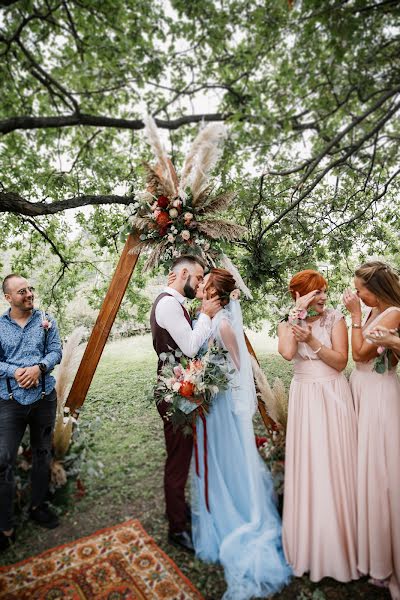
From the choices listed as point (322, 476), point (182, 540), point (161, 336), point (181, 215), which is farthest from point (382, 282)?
point (182, 540)

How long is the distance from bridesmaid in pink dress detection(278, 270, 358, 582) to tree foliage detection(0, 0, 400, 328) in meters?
1.35

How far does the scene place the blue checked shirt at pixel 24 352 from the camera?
10.1 ft

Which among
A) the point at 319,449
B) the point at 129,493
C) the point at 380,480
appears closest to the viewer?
the point at 380,480

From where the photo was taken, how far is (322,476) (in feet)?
7.61

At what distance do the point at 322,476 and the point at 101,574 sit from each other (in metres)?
1.77

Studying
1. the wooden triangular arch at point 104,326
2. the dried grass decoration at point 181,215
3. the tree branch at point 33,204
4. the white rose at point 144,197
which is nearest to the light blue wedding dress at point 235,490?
the dried grass decoration at point 181,215

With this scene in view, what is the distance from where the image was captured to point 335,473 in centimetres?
233

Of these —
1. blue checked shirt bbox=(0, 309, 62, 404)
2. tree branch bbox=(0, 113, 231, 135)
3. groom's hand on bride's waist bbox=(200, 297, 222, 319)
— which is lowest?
blue checked shirt bbox=(0, 309, 62, 404)

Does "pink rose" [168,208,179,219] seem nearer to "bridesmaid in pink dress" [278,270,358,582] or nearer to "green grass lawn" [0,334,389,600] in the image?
"bridesmaid in pink dress" [278,270,358,582]

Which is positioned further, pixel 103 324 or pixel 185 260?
pixel 103 324

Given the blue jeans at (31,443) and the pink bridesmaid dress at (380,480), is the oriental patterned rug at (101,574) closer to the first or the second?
the blue jeans at (31,443)

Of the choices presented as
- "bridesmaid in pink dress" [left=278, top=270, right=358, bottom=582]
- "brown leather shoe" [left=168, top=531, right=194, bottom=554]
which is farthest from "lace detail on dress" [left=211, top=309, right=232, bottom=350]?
"brown leather shoe" [left=168, top=531, right=194, bottom=554]

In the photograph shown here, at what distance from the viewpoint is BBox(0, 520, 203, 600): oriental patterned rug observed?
2430 mm

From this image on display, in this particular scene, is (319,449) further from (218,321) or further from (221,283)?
(221,283)
